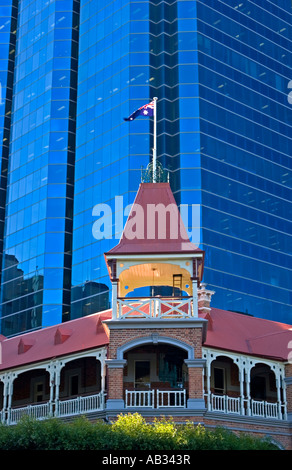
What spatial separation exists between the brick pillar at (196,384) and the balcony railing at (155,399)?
423mm

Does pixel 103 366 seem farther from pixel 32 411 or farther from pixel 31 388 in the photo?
pixel 31 388

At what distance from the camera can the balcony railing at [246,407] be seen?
33.6 m

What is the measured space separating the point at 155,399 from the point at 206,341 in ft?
10.8

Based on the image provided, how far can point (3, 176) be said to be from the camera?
285 feet

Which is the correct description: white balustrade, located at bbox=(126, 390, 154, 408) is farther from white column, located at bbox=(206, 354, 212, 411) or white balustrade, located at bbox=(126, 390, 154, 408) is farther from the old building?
white column, located at bbox=(206, 354, 212, 411)

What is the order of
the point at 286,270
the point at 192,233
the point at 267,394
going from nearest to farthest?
the point at 267,394 < the point at 192,233 < the point at 286,270

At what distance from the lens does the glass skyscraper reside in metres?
71.3

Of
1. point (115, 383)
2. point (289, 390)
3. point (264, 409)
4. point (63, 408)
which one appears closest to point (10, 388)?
point (63, 408)

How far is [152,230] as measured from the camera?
34312mm

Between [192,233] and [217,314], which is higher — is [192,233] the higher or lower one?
the higher one

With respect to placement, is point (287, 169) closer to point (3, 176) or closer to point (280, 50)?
point (280, 50)

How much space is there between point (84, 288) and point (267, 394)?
3651cm

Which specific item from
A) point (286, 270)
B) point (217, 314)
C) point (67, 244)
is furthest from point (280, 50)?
point (217, 314)
